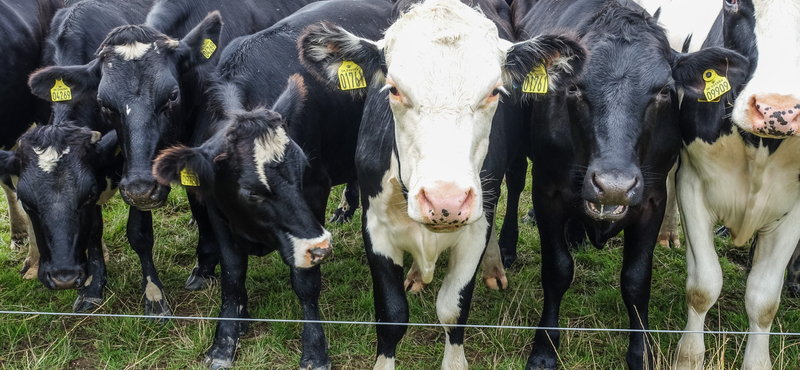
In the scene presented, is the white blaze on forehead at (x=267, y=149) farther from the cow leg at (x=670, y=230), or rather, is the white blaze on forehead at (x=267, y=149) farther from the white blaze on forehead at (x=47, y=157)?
the cow leg at (x=670, y=230)

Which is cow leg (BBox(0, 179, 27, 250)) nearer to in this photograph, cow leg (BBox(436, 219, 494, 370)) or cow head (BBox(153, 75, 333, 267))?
cow head (BBox(153, 75, 333, 267))

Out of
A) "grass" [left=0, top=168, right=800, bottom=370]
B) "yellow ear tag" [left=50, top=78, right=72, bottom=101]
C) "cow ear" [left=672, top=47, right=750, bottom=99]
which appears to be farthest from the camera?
"yellow ear tag" [left=50, top=78, right=72, bottom=101]

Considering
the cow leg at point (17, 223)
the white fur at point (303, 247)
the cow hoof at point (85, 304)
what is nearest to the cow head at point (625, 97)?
the white fur at point (303, 247)

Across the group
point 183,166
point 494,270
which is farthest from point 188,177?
point 494,270

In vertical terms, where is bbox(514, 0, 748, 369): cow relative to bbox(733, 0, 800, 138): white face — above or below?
below

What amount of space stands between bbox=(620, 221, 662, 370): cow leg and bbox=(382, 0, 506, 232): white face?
1.28m

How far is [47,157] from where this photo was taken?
4.63 meters

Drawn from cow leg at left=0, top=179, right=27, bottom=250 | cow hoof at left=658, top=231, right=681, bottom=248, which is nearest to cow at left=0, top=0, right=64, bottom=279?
cow leg at left=0, top=179, right=27, bottom=250

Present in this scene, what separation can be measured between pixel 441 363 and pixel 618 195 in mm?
1703

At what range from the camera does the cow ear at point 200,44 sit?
520cm

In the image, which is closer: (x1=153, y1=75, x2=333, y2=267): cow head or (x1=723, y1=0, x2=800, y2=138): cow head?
(x1=723, y1=0, x2=800, y2=138): cow head

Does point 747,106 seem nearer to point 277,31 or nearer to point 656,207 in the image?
point 656,207

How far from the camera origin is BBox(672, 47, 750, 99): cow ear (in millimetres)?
3816

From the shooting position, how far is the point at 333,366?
184 inches
